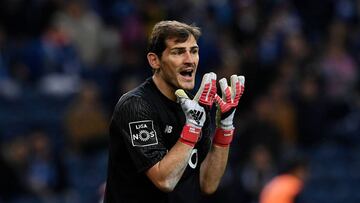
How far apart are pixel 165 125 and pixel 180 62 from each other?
0.34 meters

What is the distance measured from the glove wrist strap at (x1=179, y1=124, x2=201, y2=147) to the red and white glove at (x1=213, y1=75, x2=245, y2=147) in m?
0.31

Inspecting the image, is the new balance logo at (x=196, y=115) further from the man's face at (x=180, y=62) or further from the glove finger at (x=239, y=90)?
the glove finger at (x=239, y=90)

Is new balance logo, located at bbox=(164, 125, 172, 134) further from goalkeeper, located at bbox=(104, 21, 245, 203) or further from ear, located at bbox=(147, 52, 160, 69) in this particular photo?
ear, located at bbox=(147, 52, 160, 69)

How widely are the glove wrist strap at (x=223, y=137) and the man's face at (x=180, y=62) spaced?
389 millimetres

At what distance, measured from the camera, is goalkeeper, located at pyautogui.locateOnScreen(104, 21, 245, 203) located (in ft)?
17.4

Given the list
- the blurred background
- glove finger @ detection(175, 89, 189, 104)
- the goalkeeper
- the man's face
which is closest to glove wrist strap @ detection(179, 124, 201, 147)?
the goalkeeper

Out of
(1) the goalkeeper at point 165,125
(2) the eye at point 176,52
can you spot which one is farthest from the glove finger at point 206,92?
(2) the eye at point 176,52

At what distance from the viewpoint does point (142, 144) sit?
5363 millimetres

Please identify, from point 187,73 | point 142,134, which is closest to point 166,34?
point 187,73

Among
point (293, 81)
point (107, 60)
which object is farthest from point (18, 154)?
point (293, 81)

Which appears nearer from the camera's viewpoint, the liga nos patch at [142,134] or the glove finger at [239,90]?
the liga nos patch at [142,134]

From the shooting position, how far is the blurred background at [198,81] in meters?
12.0

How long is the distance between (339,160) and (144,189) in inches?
304

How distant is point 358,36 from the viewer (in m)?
14.3
